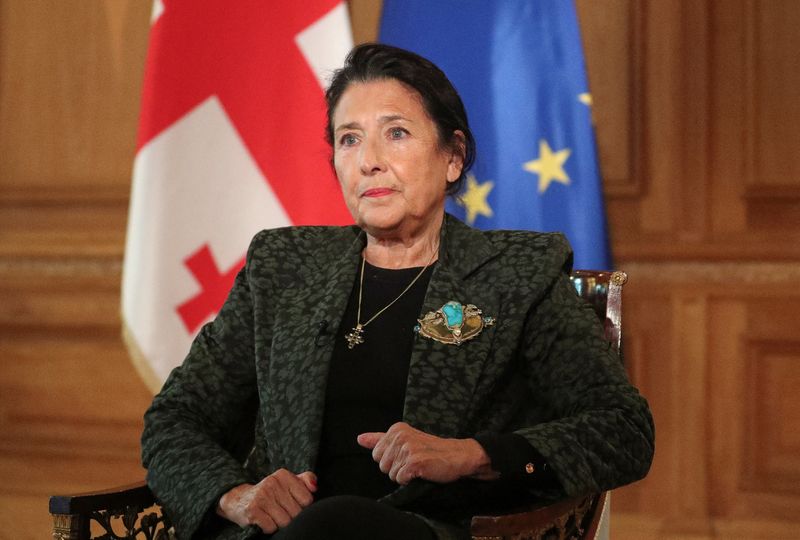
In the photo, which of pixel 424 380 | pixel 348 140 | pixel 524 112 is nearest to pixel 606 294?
pixel 424 380

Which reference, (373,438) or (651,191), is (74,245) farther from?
(373,438)

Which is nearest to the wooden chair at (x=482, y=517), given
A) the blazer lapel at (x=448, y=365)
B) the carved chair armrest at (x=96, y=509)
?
the carved chair armrest at (x=96, y=509)

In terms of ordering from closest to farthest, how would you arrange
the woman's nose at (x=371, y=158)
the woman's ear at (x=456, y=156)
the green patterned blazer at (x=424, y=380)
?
the green patterned blazer at (x=424, y=380) < the woman's nose at (x=371, y=158) < the woman's ear at (x=456, y=156)

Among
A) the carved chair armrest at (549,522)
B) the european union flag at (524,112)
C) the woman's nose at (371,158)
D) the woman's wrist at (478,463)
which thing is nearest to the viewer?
the carved chair armrest at (549,522)

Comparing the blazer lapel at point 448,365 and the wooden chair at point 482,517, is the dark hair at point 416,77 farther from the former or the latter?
the wooden chair at point 482,517

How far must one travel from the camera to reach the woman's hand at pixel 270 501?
168 cm

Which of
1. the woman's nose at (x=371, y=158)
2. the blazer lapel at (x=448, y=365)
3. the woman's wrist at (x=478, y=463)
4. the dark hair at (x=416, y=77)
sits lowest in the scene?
the woman's wrist at (x=478, y=463)

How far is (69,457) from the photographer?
3881 millimetres

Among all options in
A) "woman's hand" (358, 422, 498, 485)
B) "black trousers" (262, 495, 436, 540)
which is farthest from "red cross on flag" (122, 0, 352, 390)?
"black trousers" (262, 495, 436, 540)

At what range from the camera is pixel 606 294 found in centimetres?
214

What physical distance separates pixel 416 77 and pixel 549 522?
899 millimetres

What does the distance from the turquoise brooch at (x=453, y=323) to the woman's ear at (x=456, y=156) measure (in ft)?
1.10

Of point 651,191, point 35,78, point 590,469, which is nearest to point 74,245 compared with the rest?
point 35,78

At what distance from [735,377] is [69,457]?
2.37m
